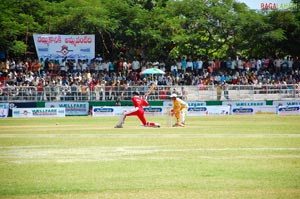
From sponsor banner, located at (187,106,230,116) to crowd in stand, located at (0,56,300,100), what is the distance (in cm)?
162

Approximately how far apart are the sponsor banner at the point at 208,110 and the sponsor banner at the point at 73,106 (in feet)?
24.7

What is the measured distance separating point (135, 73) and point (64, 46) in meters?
5.97

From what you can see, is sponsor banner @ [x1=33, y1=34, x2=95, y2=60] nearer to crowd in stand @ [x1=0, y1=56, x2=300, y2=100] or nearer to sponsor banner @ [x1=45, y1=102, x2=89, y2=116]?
crowd in stand @ [x1=0, y1=56, x2=300, y2=100]

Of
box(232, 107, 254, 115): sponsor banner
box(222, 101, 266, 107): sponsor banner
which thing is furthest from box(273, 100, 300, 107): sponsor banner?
box(232, 107, 254, 115): sponsor banner

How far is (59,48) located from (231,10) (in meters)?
16.9

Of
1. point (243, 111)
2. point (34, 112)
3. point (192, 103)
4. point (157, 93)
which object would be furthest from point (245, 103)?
point (34, 112)

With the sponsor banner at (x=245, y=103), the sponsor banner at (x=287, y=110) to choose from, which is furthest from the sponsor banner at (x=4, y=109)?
the sponsor banner at (x=287, y=110)

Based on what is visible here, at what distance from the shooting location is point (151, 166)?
16547mm

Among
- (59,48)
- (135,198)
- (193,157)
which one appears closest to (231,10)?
(59,48)

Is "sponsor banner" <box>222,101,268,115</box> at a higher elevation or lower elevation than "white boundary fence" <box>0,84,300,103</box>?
lower

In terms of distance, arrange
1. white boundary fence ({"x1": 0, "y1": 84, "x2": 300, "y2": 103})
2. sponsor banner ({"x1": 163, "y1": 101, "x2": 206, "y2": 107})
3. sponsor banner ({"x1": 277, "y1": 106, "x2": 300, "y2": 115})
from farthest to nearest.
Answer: sponsor banner ({"x1": 277, "y1": 106, "x2": 300, "y2": 115}) < sponsor banner ({"x1": 163, "y1": 101, "x2": 206, "y2": 107}) < white boundary fence ({"x1": 0, "y1": 84, "x2": 300, "y2": 103})

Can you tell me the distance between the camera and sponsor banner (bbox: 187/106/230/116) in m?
45.9

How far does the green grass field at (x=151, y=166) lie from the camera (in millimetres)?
12977

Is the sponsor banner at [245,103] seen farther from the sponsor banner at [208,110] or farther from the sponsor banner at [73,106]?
the sponsor banner at [73,106]
